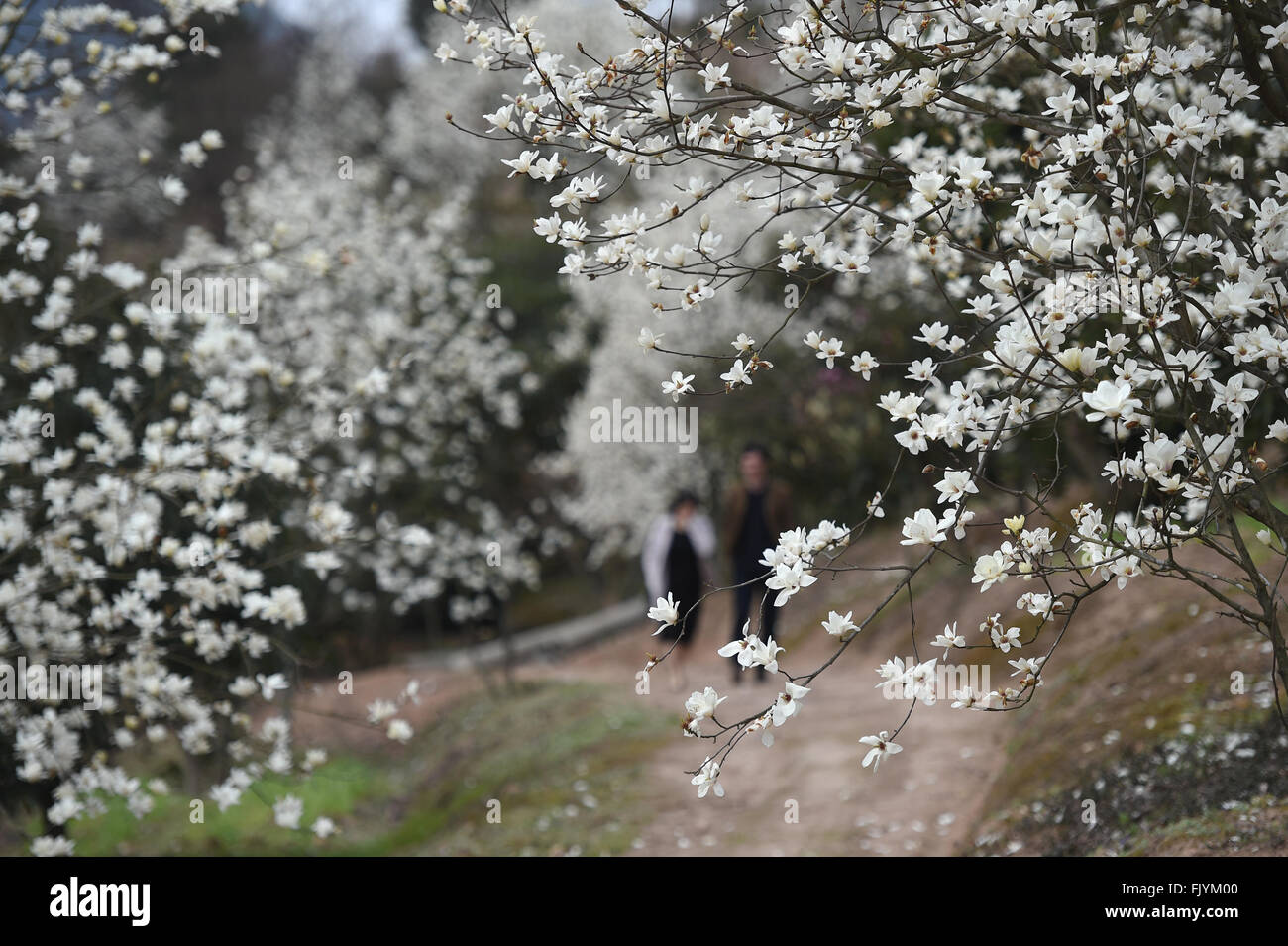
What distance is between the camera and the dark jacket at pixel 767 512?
889 centimetres

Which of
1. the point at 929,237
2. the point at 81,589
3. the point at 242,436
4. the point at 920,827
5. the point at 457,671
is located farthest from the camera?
the point at 457,671

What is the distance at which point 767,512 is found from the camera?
9023 mm

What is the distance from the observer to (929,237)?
3111mm

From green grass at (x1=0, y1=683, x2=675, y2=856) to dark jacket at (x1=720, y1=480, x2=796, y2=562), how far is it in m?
1.55

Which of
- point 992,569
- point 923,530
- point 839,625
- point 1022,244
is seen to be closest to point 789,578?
point 839,625

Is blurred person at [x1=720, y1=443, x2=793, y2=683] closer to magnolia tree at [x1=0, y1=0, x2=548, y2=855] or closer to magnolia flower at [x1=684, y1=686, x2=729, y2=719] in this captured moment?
magnolia tree at [x1=0, y1=0, x2=548, y2=855]

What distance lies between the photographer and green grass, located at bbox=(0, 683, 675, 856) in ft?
23.0

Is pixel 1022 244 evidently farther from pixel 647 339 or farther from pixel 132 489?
pixel 132 489

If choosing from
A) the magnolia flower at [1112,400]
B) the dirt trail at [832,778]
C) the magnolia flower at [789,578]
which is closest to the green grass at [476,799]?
the dirt trail at [832,778]

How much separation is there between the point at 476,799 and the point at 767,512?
3.14 m

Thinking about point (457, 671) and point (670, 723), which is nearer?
point (670, 723)

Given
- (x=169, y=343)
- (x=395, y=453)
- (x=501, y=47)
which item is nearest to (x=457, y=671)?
(x=395, y=453)
